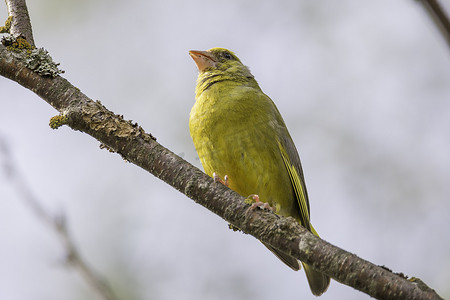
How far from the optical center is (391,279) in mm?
2104

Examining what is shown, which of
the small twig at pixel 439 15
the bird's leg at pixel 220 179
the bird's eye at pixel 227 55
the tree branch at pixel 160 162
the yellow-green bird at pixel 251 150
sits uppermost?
the bird's eye at pixel 227 55

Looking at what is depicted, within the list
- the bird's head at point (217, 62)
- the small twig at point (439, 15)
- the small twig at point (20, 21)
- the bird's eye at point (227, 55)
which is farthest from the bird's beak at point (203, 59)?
the small twig at point (439, 15)

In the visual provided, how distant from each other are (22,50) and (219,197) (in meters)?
1.48

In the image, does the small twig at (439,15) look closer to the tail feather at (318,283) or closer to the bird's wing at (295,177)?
the tail feather at (318,283)

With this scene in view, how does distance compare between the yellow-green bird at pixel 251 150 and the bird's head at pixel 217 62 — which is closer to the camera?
the yellow-green bird at pixel 251 150

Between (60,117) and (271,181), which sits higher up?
(271,181)

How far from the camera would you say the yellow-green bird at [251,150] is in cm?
413

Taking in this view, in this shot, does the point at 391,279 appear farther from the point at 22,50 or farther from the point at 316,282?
the point at 22,50

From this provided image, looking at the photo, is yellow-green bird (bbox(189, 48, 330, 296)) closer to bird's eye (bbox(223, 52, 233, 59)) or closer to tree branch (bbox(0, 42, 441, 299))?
bird's eye (bbox(223, 52, 233, 59))

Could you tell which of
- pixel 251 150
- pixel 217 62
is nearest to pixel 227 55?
pixel 217 62

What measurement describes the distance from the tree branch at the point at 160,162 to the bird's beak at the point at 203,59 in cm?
264

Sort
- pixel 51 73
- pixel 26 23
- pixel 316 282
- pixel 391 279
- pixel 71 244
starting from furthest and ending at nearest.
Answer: pixel 316 282
pixel 26 23
pixel 51 73
pixel 71 244
pixel 391 279

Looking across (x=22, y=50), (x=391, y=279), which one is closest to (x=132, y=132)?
(x=22, y=50)

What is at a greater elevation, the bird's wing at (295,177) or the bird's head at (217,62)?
the bird's head at (217,62)
